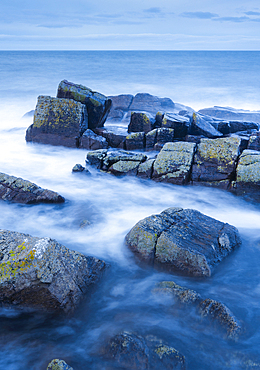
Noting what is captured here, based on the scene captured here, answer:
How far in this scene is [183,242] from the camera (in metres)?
4.98

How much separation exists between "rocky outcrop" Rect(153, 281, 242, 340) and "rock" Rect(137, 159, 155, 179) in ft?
16.2

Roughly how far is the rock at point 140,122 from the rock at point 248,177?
15.2ft

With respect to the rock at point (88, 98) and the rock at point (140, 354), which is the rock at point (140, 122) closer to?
the rock at point (88, 98)

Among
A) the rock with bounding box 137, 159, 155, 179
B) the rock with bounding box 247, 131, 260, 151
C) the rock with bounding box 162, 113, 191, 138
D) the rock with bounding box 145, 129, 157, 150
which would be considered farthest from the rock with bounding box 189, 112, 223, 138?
the rock with bounding box 137, 159, 155, 179

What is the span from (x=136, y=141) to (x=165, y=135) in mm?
1132

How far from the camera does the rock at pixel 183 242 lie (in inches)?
188

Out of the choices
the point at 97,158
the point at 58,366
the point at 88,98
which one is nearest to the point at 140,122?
the point at 88,98

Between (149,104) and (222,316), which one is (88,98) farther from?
(222,316)

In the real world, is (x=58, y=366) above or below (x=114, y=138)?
A: below

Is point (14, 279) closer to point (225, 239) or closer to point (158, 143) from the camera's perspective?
point (225, 239)

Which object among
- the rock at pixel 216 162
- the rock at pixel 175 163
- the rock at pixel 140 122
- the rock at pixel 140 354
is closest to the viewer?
the rock at pixel 140 354

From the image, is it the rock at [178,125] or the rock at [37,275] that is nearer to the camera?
the rock at [37,275]

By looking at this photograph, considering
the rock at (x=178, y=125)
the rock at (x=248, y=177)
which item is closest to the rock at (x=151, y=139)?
the rock at (x=178, y=125)

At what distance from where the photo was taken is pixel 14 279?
3.62 m
